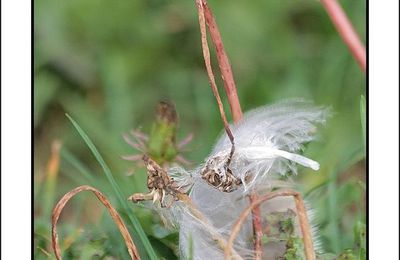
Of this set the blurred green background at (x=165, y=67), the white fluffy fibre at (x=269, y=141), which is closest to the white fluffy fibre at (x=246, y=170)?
the white fluffy fibre at (x=269, y=141)

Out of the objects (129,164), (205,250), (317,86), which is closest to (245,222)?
(205,250)

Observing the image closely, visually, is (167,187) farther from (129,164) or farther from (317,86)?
(317,86)

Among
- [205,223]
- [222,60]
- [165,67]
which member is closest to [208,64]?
[222,60]

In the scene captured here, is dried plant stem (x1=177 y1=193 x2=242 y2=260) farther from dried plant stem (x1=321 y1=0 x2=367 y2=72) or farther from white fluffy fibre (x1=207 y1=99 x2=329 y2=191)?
dried plant stem (x1=321 y1=0 x2=367 y2=72)

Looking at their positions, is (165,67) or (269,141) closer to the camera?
(269,141)

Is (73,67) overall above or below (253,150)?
above

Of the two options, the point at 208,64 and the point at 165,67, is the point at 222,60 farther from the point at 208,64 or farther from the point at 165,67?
the point at 165,67
